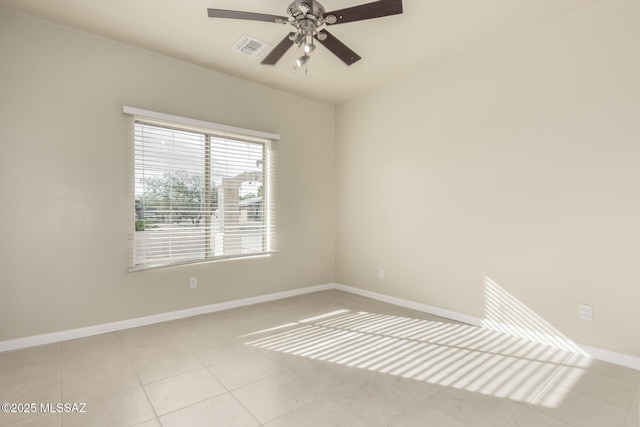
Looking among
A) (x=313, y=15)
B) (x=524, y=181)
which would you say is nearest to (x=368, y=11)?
(x=313, y=15)

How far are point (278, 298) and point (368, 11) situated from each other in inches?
134

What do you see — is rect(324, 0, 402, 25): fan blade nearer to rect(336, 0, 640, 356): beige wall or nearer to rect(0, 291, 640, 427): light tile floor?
rect(336, 0, 640, 356): beige wall

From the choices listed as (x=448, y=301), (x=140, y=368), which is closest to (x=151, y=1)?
(x=140, y=368)

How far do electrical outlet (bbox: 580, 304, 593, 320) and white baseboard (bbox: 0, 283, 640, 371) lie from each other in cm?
24

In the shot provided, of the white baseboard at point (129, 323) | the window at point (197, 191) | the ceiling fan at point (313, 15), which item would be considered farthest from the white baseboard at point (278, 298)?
the ceiling fan at point (313, 15)

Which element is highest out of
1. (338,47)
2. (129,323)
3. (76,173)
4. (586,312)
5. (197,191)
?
(338,47)

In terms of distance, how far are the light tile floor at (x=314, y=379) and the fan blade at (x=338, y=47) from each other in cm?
243

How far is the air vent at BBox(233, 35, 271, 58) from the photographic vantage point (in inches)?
117

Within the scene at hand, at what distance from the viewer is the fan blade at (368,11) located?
76.7 inches

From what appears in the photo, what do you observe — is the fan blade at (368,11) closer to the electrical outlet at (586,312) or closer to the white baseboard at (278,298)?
the electrical outlet at (586,312)

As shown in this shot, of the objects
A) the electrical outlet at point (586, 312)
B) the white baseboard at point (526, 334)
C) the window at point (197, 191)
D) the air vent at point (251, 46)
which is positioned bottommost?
the white baseboard at point (526, 334)

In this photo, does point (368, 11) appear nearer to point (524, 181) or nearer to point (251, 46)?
point (251, 46)

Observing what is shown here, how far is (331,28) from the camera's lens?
2.80 m

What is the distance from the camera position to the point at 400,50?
3.16 metres
